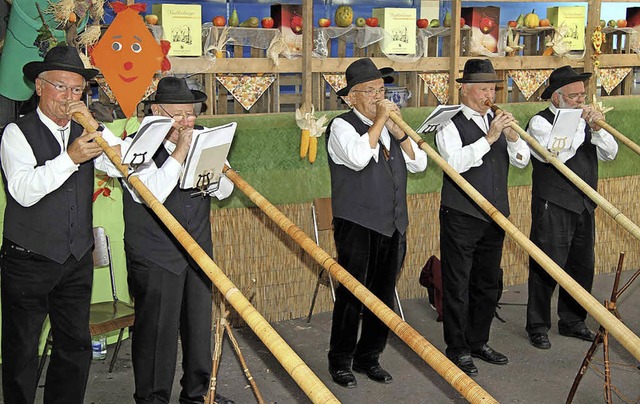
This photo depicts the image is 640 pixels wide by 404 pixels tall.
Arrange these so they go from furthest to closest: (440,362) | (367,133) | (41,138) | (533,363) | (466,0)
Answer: (466,0), (533,363), (367,133), (41,138), (440,362)

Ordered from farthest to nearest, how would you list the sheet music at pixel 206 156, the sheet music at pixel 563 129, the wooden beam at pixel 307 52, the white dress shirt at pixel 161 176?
1. the wooden beam at pixel 307 52
2. the sheet music at pixel 563 129
3. the white dress shirt at pixel 161 176
4. the sheet music at pixel 206 156

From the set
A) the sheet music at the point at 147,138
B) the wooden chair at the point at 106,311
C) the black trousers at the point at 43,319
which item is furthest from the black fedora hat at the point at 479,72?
the black trousers at the point at 43,319

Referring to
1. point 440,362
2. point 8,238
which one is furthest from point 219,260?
point 440,362

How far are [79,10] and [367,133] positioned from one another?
1777 millimetres

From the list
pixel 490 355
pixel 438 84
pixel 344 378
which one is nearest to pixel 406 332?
pixel 344 378

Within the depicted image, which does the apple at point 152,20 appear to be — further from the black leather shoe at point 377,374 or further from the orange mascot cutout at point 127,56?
the black leather shoe at point 377,374

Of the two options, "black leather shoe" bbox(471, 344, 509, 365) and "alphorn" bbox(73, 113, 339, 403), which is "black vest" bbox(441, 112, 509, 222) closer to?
"black leather shoe" bbox(471, 344, 509, 365)

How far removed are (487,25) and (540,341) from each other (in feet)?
8.01

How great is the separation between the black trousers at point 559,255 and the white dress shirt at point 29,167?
116 inches

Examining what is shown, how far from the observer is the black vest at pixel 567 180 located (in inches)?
220

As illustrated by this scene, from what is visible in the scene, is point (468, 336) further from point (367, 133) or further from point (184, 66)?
point (184, 66)

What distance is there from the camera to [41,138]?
3.90 metres

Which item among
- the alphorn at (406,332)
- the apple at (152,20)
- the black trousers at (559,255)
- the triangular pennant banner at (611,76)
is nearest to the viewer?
the alphorn at (406,332)

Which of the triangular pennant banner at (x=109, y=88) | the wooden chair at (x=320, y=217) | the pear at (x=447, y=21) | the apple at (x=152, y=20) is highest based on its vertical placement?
the pear at (x=447, y=21)
